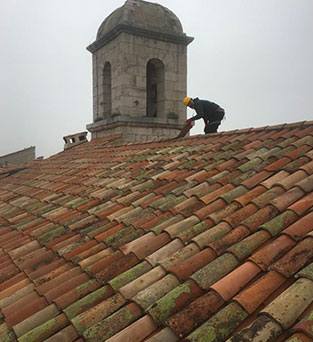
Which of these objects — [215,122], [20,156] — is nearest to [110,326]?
[215,122]

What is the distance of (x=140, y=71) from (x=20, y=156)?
1170cm

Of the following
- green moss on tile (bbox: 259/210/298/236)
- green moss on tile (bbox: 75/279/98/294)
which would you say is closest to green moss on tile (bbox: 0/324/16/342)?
green moss on tile (bbox: 75/279/98/294)

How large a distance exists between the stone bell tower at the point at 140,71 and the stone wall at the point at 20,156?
9502 mm

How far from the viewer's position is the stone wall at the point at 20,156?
55.5 feet

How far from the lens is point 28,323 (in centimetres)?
215

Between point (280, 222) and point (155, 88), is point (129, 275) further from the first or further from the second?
point (155, 88)

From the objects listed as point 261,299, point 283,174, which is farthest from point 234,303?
point 283,174

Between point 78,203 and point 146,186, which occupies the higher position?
point 146,186

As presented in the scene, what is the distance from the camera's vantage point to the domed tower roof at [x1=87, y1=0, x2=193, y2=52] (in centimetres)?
829

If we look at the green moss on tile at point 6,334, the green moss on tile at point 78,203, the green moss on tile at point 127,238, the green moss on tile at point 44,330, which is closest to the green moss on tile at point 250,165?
the green moss on tile at point 127,238

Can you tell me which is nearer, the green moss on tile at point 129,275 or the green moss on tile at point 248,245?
the green moss on tile at point 248,245

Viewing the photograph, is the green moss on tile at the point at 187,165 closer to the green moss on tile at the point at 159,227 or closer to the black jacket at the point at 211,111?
the green moss on tile at the point at 159,227

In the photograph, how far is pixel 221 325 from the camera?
5.11 feet

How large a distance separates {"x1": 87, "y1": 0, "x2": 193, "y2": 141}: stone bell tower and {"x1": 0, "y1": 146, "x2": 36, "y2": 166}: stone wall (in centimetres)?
950
